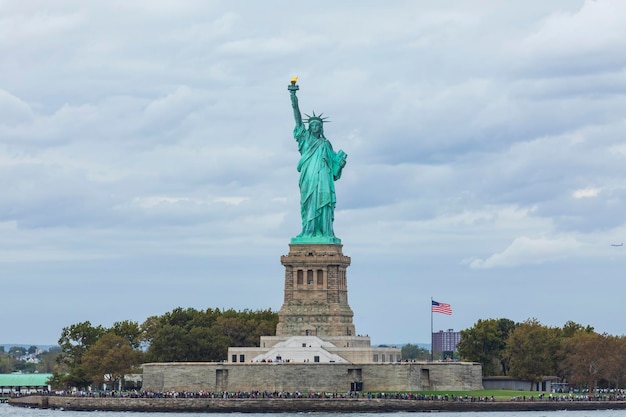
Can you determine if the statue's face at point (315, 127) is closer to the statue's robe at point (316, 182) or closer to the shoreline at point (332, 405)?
the statue's robe at point (316, 182)

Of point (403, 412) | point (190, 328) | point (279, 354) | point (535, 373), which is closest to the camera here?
point (403, 412)

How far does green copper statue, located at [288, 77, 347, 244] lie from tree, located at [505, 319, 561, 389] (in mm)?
16703

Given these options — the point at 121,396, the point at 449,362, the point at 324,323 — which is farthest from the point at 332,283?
the point at 121,396

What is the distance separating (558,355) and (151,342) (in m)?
32.9

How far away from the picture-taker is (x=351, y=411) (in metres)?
96.4

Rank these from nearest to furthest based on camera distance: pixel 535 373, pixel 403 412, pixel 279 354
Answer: pixel 403 412
pixel 279 354
pixel 535 373

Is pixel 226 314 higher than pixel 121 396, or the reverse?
pixel 226 314

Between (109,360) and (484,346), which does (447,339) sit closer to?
(484,346)

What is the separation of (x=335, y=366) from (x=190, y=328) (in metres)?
23.9

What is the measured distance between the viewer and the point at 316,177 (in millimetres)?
109750

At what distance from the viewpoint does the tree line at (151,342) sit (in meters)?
112

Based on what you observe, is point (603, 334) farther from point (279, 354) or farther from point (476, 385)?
point (279, 354)

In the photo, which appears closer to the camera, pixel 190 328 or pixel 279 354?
pixel 279 354

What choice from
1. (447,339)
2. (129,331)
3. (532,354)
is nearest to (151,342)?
(129,331)
